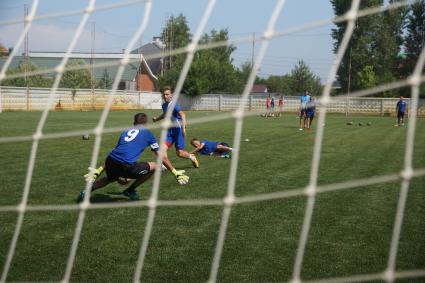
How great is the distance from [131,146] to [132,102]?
3751 cm

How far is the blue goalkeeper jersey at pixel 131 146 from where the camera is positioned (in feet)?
20.5

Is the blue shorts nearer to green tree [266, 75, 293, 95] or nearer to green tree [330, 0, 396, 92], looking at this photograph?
green tree [330, 0, 396, 92]

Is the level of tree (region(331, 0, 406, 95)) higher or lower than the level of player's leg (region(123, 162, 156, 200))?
A: higher

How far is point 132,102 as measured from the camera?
1704 inches

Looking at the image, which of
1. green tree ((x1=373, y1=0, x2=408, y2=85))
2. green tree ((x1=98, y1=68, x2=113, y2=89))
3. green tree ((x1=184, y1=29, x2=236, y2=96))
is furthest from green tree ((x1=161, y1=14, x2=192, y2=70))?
green tree ((x1=373, y1=0, x2=408, y2=85))

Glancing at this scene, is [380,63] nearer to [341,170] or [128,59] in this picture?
[341,170]

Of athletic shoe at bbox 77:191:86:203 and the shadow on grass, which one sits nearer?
athletic shoe at bbox 77:191:86:203

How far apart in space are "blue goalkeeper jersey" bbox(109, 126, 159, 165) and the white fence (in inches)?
848

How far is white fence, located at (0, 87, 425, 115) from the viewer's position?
1289 inches

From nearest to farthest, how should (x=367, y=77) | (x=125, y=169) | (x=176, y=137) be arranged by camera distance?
(x=125, y=169), (x=176, y=137), (x=367, y=77)

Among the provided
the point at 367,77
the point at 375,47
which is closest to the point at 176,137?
the point at 375,47

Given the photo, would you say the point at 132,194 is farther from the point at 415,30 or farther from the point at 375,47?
the point at 375,47

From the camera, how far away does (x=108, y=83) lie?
50.6m

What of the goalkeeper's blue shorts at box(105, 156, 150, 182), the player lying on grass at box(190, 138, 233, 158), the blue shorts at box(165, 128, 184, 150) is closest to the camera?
the goalkeeper's blue shorts at box(105, 156, 150, 182)
